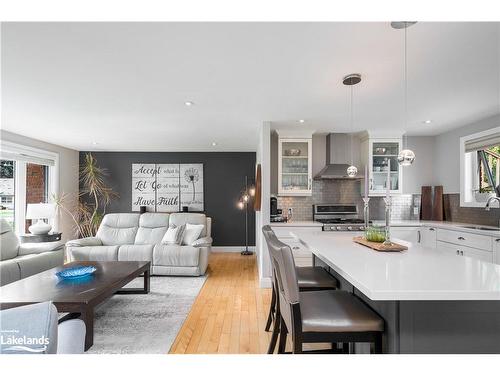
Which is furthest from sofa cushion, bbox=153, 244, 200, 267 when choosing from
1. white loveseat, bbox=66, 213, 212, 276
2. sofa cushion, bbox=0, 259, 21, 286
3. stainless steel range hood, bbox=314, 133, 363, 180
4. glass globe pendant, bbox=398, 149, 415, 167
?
glass globe pendant, bbox=398, 149, 415, 167

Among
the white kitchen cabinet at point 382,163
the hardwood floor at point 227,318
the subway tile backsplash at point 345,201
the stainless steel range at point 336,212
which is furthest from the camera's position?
the subway tile backsplash at point 345,201

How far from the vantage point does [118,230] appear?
486cm

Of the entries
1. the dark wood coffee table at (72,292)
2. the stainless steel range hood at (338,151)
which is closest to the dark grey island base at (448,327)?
the dark wood coffee table at (72,292)

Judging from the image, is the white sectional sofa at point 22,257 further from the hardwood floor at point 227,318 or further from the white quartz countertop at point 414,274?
the white quartz countertop at point 414,274

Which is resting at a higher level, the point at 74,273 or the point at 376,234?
the point at 376,234

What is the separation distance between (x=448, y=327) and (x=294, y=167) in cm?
338

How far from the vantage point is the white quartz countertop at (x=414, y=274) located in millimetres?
999

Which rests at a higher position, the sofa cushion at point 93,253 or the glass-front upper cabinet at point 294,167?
the glass-front upper cabinet at point 294,167

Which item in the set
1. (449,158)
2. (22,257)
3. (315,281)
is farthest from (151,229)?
(449,158)

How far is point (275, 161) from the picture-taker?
15.5 ft

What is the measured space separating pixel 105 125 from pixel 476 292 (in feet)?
14.6

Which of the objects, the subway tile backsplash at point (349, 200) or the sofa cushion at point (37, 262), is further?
the subway tile backsplash at point (349, 200)

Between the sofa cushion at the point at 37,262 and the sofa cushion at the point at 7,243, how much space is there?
0.14 meters

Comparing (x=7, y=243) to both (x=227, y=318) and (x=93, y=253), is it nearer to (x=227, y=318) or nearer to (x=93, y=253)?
(x=93, y=253)
